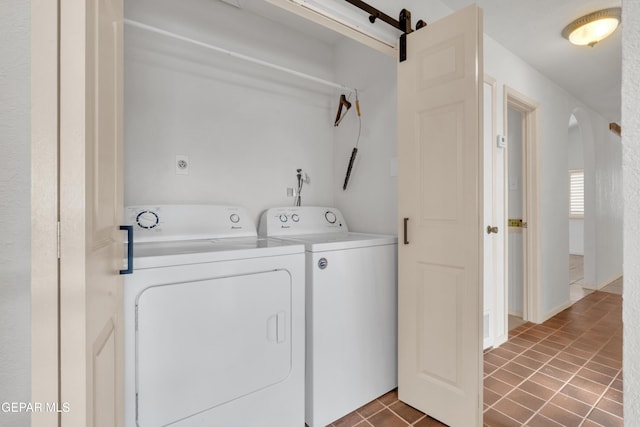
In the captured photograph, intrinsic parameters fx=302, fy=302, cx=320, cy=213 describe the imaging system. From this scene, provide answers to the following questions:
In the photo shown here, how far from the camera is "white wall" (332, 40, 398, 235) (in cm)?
212

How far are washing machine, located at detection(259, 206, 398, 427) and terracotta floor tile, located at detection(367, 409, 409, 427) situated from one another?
0.11 m

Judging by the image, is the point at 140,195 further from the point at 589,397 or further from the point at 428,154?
the point at 589,397

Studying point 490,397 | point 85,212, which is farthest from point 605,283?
point 85,212

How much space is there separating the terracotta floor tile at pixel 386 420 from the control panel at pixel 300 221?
1190 mm

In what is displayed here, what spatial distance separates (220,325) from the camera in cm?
127

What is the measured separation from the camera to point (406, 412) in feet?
5.60

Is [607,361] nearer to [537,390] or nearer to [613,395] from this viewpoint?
[613,395]

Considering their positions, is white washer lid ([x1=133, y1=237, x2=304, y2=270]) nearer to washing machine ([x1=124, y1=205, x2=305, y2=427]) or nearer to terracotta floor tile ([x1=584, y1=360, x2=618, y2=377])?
washing machine ([x1=124, y1=205, x2=305, y2=427])

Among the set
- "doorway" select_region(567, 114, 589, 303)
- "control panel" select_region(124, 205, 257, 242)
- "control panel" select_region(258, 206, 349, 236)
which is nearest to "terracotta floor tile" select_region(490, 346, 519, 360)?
"control panel" select_region(258, 206, 349, 236)

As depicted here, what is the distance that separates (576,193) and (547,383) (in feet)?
21.5

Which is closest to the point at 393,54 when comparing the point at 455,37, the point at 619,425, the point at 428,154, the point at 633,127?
the point at 455,37

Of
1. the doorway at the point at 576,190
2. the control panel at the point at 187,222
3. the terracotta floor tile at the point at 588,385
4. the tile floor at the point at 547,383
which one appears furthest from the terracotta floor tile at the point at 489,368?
the doorway at the point at 576,190

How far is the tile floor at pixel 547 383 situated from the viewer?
65.2 inches

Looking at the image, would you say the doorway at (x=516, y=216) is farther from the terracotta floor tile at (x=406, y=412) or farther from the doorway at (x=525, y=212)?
the terracotta floor tile at (x=406, y=412)
